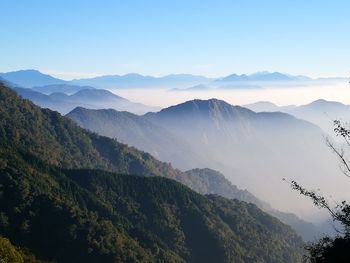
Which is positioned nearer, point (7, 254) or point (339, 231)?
point (339, 231)

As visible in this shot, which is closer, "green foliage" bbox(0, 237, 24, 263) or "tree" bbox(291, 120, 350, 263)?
"tree" bbox(291, 120, 350, 263)

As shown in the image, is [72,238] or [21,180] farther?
[21,180]

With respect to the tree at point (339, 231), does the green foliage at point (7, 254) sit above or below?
below

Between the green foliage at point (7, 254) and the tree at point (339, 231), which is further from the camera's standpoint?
the green foliage at point (7, 254)

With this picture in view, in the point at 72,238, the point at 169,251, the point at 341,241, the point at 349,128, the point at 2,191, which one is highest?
the point at 349,128

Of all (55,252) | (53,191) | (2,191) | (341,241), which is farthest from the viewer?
(53,191)

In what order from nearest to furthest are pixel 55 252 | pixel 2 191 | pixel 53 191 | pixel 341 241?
pixel 341 241
pixel 55 252
pixel 2 191
pixel 53 191

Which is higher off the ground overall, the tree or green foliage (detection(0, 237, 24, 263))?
the tree

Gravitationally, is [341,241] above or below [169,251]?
above

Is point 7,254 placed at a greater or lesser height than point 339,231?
lesser

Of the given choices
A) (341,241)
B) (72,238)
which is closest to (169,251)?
(72,238)

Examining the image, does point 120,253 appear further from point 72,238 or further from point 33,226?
point 33,226
